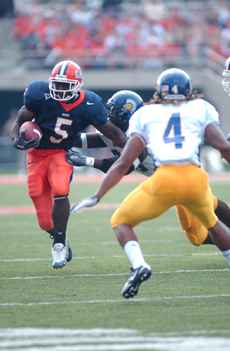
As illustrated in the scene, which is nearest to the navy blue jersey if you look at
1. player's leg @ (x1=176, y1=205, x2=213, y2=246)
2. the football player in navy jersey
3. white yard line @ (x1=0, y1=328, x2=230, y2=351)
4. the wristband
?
the football player in navy jersey

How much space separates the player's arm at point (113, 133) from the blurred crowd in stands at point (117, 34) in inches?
521

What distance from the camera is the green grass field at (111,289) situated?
18.1ft

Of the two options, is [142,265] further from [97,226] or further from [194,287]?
[97,226]

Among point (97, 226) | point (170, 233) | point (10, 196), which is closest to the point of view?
point (170, 233)

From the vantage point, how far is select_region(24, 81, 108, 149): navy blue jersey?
8.04 m

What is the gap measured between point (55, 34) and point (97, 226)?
10.6 meters

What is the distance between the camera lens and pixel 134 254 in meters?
6.13

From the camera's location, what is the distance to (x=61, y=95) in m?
7.96

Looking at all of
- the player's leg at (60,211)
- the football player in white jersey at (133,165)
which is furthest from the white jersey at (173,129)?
the player's leg at (60,211)

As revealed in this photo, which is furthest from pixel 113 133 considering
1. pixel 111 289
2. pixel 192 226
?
pixel 111 289

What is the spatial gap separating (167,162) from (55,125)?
2083mm

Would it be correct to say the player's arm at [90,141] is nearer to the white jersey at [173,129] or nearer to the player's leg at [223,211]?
the player's leg at [223,211]

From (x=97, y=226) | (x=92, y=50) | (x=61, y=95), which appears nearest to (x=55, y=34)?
(x=92, y=50)

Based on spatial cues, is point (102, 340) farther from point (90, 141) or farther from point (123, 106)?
point (90, 141)
